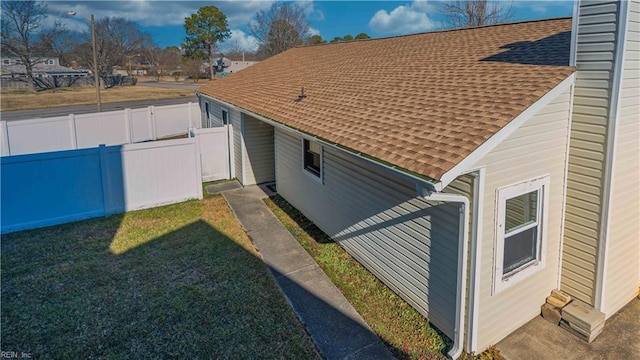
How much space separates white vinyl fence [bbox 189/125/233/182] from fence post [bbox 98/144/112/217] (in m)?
3.31

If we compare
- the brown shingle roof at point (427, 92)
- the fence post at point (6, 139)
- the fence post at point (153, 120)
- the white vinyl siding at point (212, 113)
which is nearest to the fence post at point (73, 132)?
the fence post at point (6, 139)

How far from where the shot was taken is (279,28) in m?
48.4

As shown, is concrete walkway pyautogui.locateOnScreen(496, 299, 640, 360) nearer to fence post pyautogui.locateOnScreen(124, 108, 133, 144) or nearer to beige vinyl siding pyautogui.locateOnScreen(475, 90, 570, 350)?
beige vinyl siding pyautogui.locateOnScreen(475, 90, 570, 350)

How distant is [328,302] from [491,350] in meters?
2.30

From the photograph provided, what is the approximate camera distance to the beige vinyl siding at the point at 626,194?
4879 mm

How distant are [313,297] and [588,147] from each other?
4350 millimetres

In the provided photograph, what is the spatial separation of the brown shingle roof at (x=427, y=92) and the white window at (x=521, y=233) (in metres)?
A: 1.08

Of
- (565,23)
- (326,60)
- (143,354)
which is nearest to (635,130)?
(565,23)

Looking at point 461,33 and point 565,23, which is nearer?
point 565,23

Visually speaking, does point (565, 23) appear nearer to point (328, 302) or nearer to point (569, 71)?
point (569, 71)

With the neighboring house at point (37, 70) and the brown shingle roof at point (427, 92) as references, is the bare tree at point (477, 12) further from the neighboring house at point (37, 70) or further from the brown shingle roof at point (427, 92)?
the neighboring house at point (37, 70)

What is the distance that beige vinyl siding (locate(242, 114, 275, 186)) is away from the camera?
1195 centimetres

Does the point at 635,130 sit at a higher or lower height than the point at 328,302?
higher

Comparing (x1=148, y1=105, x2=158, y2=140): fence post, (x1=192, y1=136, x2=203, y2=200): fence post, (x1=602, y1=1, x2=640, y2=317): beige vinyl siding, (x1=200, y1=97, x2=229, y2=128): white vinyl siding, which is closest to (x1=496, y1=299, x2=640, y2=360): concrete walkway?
(x1=602, y1=1, x2=640, y2=317): beige vinyl siding
